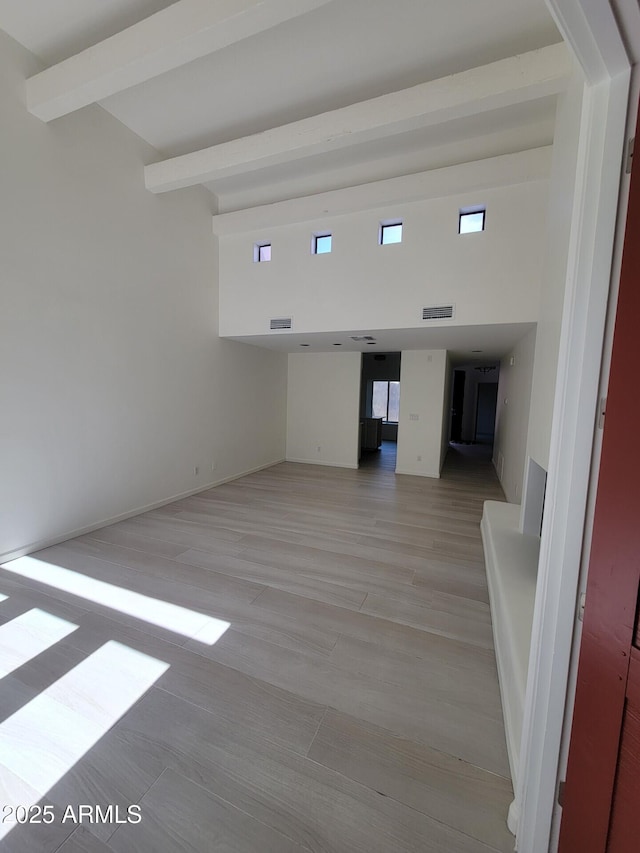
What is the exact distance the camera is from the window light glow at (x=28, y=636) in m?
1.82

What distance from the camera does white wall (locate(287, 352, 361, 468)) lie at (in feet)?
22.9

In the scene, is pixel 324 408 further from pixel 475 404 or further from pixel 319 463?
pixel 475 404

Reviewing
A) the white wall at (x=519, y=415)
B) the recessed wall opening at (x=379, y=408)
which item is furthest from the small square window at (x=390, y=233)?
the recessed wall opening at (x=379, y=408)

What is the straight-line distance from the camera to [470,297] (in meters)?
3.99

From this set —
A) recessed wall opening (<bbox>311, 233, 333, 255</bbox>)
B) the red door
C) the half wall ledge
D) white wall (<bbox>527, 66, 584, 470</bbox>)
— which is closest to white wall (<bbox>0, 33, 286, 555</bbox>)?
recessed wall opening (<bbox>311, 233, 333, 255</bbox>)

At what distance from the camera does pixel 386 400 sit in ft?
39.5

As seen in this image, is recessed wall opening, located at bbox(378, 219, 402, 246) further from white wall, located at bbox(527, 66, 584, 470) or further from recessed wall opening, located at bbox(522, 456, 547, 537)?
recessed wall opening, located at bbox(522, 456, 547, 537)

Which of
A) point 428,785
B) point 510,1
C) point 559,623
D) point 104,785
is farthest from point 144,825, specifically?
point 510,1

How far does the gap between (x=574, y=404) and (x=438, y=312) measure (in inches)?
141

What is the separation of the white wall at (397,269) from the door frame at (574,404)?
11.0 ft

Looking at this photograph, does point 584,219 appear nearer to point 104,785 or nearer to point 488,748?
point 488,748

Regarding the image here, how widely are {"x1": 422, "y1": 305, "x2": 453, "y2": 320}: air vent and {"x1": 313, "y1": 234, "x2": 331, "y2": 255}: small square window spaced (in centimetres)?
171

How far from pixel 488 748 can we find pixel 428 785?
1.10 feet

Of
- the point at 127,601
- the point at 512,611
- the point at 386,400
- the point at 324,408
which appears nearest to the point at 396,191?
the point at 324,408
